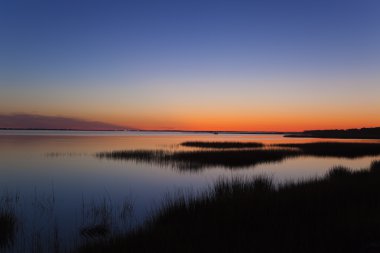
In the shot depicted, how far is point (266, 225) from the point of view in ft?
24.2

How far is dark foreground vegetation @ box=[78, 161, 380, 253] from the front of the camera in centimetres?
614

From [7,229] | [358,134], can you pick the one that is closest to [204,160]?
[7,229]

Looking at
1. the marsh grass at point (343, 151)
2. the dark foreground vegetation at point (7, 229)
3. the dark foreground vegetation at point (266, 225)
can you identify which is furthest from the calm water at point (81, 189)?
the marsh grass at point (343, 151)

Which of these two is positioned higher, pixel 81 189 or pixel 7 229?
pixel 7 229

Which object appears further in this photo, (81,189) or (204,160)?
(204,160)

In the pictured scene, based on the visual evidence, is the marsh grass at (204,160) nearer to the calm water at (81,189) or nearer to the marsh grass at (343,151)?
the calm water at (81,189)

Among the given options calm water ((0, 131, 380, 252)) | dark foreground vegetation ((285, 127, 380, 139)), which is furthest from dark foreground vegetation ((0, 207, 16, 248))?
dark foreground vegetation ((285, 127, 380, 139))

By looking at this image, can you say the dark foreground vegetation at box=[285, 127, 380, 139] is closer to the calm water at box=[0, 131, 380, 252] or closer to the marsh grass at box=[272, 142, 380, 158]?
the marsh grass at box=[272, 142, 380, 158]

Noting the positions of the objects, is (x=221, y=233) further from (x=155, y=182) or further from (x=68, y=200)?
(x=155, y=182)

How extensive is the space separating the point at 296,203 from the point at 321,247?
3.18m

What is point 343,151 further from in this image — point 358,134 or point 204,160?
point 358,134

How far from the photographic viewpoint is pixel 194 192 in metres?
15.2

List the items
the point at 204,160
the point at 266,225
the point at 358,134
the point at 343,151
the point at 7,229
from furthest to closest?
the point at 358,134, the point at 343,151, the point at 204,160, the point at 7,229, the point at 266,225

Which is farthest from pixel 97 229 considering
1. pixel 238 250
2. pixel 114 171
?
pixel 114 171
